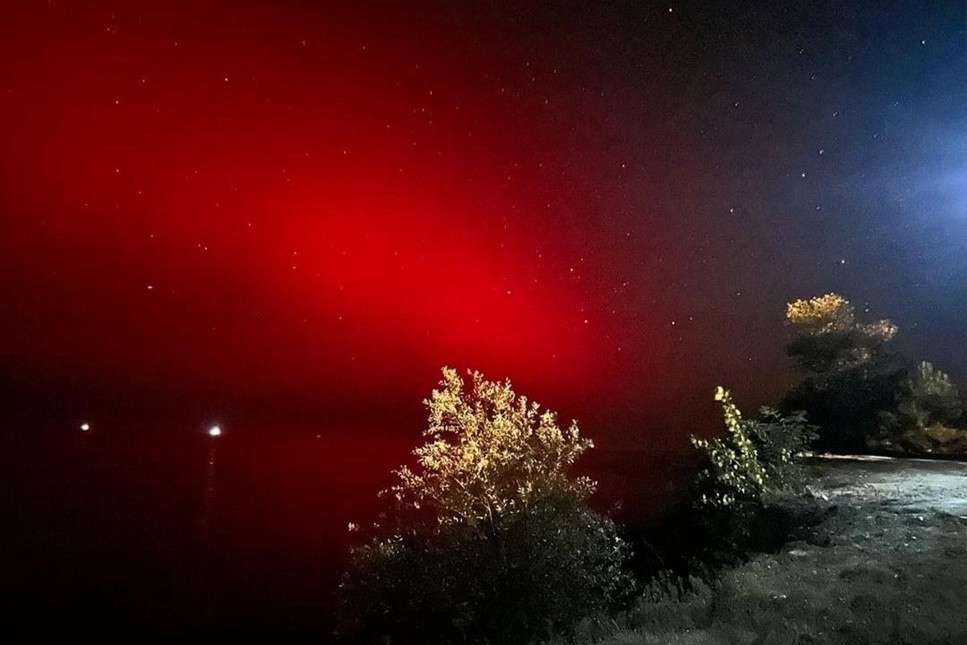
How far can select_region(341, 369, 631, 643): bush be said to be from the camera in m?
13.8

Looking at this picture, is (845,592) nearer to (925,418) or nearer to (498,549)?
(498,549)

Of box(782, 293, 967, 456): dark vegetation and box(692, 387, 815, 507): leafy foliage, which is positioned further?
box(782, 293, 967, 456): dark vegetation

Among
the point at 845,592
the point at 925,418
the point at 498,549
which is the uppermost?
the point at 925,418

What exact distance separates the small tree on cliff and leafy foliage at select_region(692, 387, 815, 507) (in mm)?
11603

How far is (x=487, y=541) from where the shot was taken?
14.3 meters

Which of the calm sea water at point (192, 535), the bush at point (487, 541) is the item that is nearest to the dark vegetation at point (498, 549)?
the bush at point (487, 541)

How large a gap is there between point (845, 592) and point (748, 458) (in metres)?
9.94

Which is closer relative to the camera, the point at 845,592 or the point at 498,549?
the point at 845,592

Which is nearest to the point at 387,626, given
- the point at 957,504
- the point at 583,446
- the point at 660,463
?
the point at 583,446

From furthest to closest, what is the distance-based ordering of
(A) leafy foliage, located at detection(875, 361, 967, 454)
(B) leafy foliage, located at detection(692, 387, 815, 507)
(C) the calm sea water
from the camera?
(A) leafy foliage, located at detection(875, 361, 967, 454) → (C) the calm sea water → (B) leafy foliage, located at detection(692, 387, 815, 507)

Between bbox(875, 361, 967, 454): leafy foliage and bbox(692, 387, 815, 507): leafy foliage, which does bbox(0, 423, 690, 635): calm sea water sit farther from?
bbox(875, 361, 967, 454): leafy foliage

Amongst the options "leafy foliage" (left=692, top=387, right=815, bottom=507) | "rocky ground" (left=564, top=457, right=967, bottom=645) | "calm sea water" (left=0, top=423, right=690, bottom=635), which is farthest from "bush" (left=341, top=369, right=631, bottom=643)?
"leafy foliage" (left=692, top=387, right=815, bottom=507)

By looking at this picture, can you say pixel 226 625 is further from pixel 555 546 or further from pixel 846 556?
pixel 846 556

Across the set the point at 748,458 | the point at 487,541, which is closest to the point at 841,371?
the point at 748,458
